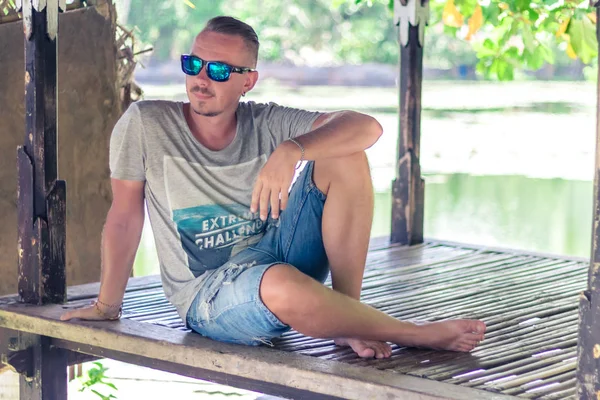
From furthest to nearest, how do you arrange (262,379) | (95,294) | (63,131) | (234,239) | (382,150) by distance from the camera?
(382,150) < (63,131) < (95,294) < (234,239) < (262,379)

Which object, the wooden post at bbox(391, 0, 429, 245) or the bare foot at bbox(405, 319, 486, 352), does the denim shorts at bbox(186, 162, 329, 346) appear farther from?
the wooden post at bbox(391, 0, 429, 245)

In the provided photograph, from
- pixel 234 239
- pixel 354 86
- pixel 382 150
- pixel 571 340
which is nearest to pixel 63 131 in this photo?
pixel 234 239

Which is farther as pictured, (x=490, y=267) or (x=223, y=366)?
(x=490, y=267)

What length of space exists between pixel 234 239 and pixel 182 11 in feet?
72.5

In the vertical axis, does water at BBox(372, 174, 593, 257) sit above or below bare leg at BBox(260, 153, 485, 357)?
below

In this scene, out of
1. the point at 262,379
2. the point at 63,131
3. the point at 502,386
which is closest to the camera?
the point at 502,386

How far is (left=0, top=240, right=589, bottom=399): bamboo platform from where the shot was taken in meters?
2.70

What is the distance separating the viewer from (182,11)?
24.6m

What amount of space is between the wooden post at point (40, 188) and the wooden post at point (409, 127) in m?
1.86

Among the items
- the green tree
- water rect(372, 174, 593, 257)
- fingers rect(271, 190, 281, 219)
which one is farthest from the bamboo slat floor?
water rect(372, 174, 593, 257)

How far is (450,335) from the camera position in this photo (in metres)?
2.94

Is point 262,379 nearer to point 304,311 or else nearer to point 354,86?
point 304,311

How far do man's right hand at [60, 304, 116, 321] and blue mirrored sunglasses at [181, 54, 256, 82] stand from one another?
2.64 ft

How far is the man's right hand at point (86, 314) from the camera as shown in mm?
3236
